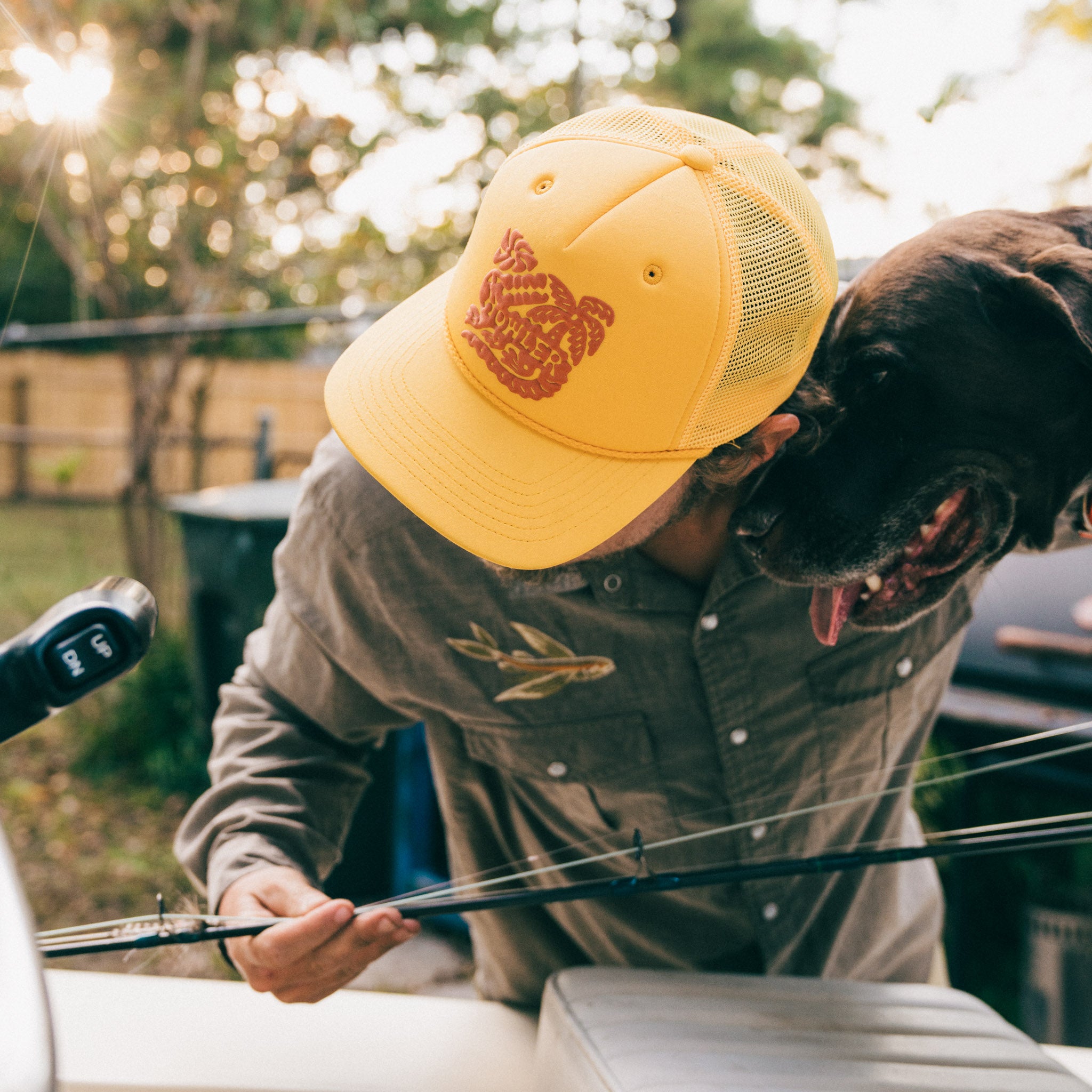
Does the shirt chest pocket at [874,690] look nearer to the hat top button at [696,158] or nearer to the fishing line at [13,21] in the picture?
the hat top button at [696,158]

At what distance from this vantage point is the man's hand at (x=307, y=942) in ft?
3.45

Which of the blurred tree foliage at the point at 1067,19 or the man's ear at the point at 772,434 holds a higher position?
the blurred tree foliage at the point at 1067,19

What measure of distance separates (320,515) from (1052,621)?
1.92 meters

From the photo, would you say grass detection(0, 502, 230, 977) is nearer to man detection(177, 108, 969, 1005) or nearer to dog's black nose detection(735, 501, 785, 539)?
man detection(177, 108, 969, 1005)

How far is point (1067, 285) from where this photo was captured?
3.89 feet

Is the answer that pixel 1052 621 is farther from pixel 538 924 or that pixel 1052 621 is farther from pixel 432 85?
pixel 432 85

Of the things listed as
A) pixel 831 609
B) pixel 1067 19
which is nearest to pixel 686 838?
pixel 831 609

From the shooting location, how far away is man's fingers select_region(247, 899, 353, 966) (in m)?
1.05

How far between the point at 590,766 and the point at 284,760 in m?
0.43

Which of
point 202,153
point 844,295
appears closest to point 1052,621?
point 844,295

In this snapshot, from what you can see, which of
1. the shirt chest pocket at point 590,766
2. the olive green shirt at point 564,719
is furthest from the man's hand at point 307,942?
the shirt chest pocket at point 590,766

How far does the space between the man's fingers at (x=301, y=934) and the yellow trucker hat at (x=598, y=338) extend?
429mm

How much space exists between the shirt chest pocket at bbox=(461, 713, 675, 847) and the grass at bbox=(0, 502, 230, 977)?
1626mm

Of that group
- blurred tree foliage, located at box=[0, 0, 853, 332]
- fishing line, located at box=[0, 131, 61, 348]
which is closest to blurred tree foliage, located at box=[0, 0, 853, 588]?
blurred tree foliage, located at box=[0, 0, 853, 332]
